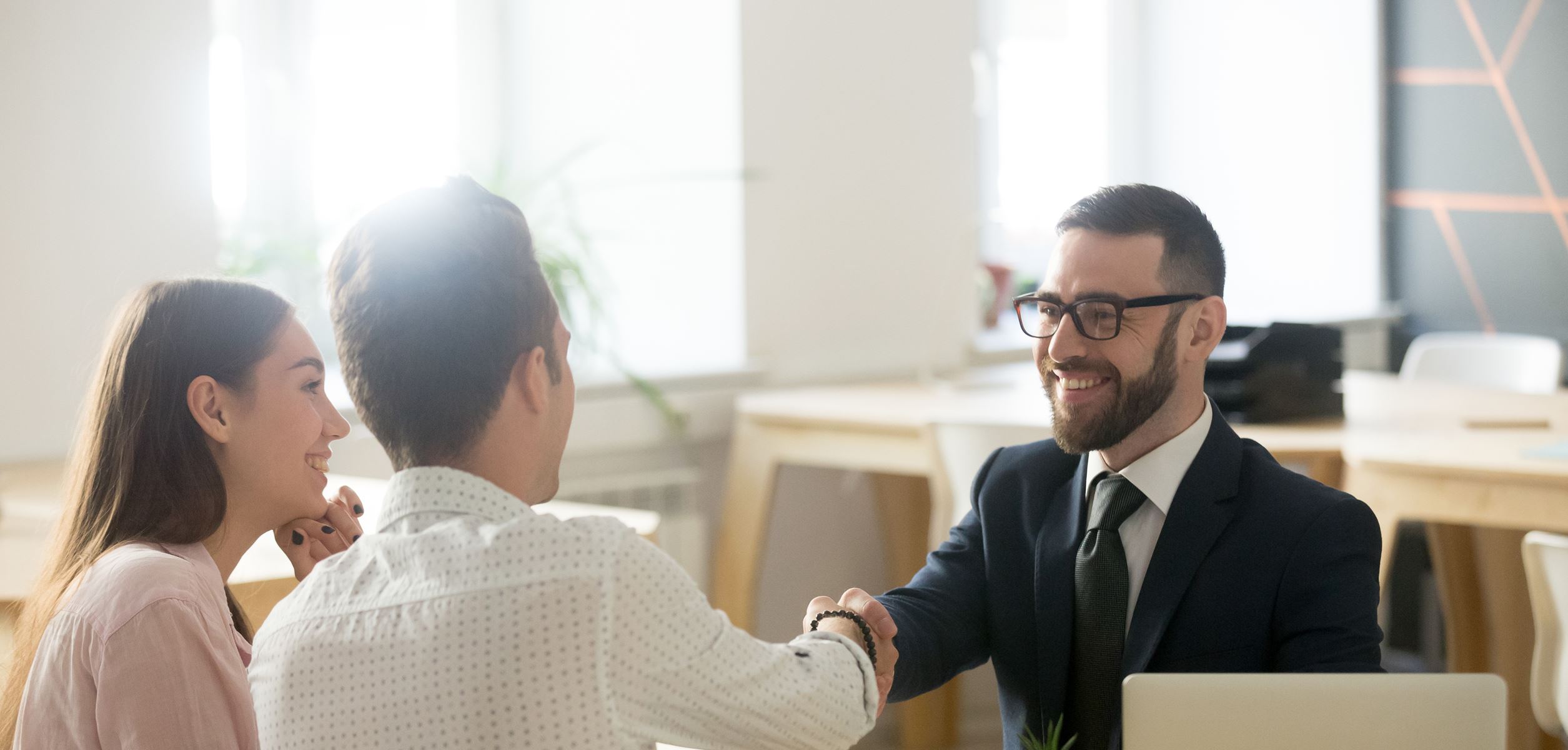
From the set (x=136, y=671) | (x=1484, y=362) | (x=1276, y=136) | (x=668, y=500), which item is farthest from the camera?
(x=1276, y=136)

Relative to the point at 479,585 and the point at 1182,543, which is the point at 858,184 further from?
the point at 479,585

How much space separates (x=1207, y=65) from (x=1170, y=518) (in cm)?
431

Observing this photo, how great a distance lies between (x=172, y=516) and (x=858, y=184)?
9.29ft

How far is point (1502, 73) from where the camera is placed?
4.98 m

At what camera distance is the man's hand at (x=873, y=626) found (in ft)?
4.87

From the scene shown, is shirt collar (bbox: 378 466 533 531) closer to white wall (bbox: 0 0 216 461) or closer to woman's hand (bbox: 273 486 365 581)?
woman's hand (bbox: 273 486 365 581)

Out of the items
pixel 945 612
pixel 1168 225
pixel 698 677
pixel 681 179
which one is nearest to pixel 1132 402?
pixel 1168 225

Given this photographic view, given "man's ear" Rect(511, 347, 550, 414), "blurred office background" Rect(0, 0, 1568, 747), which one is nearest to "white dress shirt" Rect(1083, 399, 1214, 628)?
"man's ear" Rect(511, 347, 550, 414)

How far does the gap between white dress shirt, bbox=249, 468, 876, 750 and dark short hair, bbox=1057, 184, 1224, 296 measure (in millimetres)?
663

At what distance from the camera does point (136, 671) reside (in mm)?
1238

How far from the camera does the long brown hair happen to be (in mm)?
1360

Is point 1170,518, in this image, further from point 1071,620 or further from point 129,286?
point 129,286

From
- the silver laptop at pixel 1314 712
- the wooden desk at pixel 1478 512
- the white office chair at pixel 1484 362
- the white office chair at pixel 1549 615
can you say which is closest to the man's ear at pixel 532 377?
the silver laptop at pixel 1314 712

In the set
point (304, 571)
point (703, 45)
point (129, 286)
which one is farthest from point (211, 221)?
point (304, 571)
